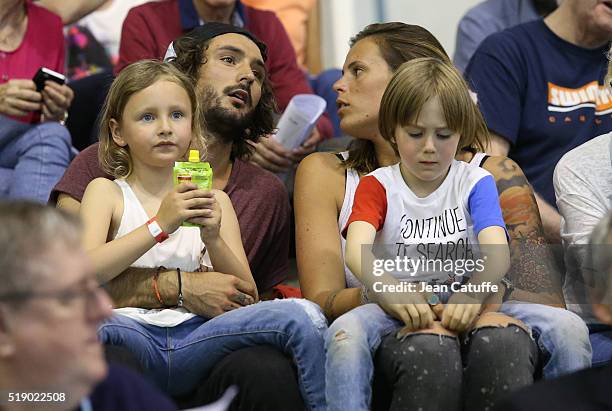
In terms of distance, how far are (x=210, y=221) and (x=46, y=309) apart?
2.88 ft

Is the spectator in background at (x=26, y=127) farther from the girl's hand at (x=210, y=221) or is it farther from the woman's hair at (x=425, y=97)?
→ the woman's hair at (x=425, y=97)

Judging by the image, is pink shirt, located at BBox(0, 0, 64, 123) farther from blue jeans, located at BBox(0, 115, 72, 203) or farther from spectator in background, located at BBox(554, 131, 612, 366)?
spectator in background, located at BBox(554, 131, 612, 366)

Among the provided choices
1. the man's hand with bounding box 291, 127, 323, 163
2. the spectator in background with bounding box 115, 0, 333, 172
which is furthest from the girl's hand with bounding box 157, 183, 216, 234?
the man's hand with bounding box 291, 127, 323, 163

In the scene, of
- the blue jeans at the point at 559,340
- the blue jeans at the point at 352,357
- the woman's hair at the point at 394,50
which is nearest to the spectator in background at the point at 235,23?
the woman's hair at the point at 394,50

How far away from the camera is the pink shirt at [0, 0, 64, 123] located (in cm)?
315

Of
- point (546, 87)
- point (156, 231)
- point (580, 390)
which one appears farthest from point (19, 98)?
point (580, 390)

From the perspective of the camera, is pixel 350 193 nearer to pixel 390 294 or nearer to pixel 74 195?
pixel 390 294

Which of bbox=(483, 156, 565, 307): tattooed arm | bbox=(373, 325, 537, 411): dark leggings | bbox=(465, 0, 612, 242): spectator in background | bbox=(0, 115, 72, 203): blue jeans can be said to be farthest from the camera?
bbox=(465, 0, 612, 242): spectator in background

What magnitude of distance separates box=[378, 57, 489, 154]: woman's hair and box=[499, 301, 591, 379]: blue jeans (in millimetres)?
430

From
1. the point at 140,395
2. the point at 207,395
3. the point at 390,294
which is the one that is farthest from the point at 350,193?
the point at 140,395

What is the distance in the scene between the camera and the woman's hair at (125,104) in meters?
2.43

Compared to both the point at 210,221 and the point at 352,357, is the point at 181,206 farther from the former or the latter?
the point at 352,357

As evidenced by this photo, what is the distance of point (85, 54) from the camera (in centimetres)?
409

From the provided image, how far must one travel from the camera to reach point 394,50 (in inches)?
106
